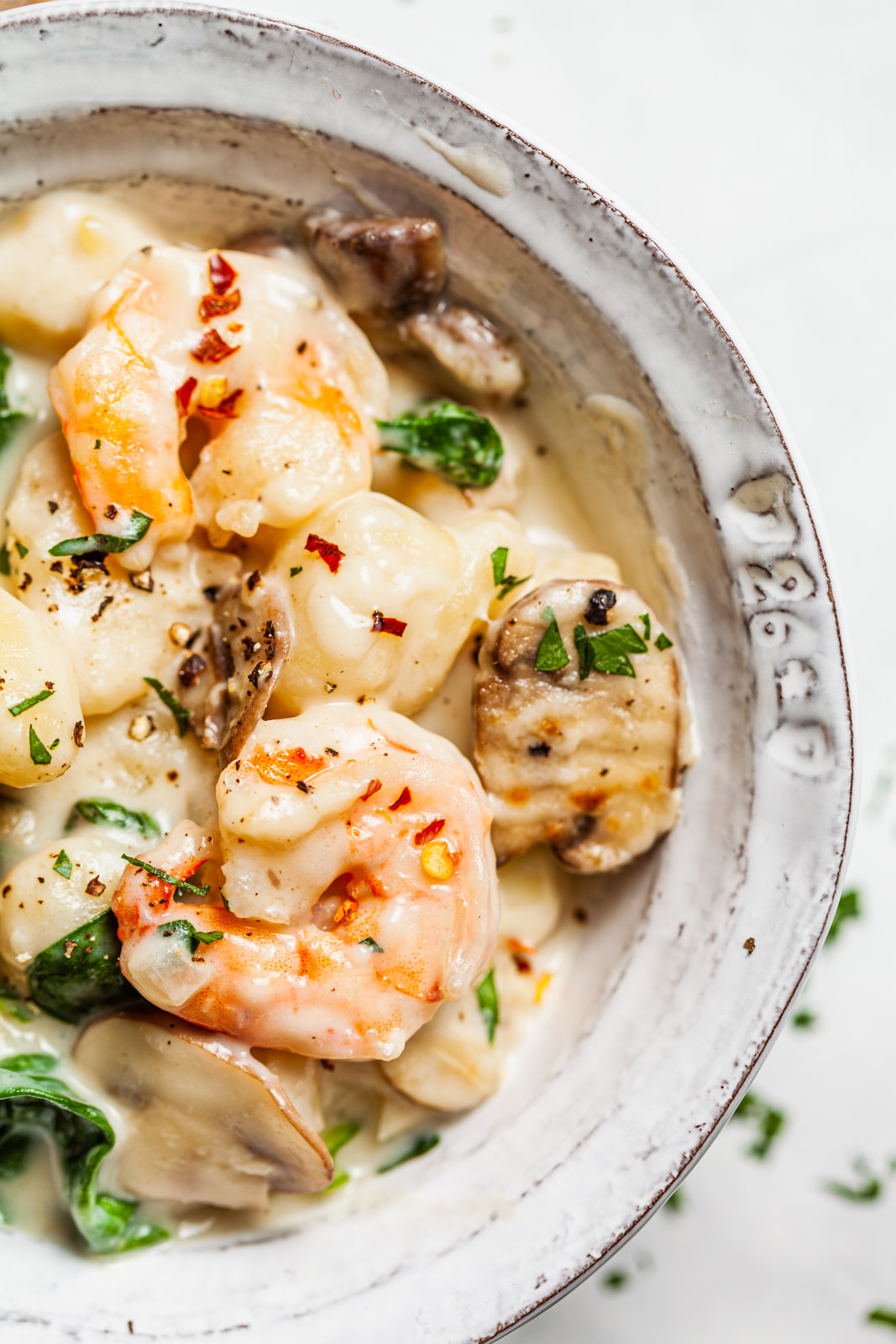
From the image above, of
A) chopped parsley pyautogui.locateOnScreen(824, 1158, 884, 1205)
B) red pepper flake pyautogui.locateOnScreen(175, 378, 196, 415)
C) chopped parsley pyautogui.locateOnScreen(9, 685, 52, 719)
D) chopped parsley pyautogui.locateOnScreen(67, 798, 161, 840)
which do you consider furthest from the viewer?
chopped parsley pyautogui.locateOnScreen(824, 1158, 884, 1205)

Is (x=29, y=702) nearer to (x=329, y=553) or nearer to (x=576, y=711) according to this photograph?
(x=329, y=553)

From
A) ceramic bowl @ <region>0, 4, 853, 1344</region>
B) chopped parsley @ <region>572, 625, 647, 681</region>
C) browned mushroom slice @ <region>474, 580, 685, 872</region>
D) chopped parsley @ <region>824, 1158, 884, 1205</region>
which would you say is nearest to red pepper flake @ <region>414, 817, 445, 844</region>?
browned mushroom slice @ <region>474, 580, 685, 872</region>

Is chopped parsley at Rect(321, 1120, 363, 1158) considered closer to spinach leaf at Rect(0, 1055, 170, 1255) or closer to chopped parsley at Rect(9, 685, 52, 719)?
spinach leaf at Rect(0, 1055, 170, 1255)

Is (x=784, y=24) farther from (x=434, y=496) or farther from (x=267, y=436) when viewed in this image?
(x=267, y=436)

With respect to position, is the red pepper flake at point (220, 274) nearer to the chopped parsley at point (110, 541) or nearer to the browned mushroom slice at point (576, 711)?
the chopped parsley at point (110, 541)

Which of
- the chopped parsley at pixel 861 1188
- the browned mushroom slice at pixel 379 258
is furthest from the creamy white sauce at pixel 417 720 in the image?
the chopped parsley at pixel 861 1188

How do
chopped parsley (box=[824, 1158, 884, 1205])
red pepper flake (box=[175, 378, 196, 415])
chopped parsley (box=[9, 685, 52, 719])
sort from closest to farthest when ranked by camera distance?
chopped parsley (box=[9, 685, 52, 719]) → red pepper flake (box=[175, 378, 196, 415]) → chopped parsley (box=[824, 1158, 884, 1205])

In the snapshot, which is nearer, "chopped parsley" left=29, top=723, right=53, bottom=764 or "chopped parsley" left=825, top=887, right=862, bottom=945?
"chopped parsley" left=29, top=723, right=53, bottom=764
